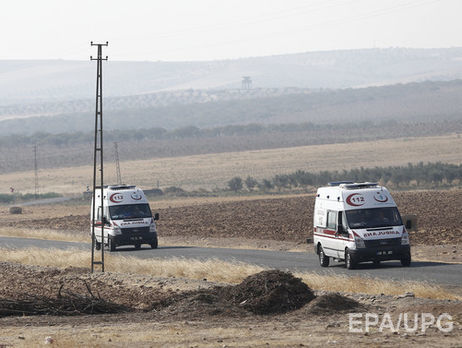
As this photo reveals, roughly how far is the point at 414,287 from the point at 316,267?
8.03 m

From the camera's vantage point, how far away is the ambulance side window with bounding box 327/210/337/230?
2847 cm

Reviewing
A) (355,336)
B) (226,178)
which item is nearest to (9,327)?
(355,336)

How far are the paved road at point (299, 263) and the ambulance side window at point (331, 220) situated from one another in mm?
1245

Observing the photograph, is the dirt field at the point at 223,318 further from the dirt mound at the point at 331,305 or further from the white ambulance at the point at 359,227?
the white ambulance at the point at 359,227

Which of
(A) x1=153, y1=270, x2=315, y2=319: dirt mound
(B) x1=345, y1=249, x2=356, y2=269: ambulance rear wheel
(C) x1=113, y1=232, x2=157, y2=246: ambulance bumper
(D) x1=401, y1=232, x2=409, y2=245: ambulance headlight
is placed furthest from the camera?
(C) x1=113, y1=232, x2=157, y2=246: ambulance bumper

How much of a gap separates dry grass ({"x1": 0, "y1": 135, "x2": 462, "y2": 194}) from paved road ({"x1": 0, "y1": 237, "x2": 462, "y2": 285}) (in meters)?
67.4

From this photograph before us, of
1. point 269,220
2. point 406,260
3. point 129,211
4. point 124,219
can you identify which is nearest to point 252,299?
point 406,260

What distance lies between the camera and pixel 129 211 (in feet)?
128

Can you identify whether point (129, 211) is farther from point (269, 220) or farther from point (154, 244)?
point (269, 220)

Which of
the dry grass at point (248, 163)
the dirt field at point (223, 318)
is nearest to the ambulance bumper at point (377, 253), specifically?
the dirt field at point (223, 318)

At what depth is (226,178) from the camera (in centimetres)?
11438

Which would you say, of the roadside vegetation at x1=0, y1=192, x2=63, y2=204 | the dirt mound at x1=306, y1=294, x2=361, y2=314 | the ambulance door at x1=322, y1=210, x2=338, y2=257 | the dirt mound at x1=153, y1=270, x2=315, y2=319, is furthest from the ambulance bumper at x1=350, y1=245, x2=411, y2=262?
the roadside vegetation at x1=0, y1=192, x2=63, y2=204

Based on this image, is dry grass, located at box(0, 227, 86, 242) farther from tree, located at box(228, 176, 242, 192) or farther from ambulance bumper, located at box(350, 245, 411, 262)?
tree, located at box(228, 176, 242, 192)

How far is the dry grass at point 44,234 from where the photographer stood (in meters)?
49.7
